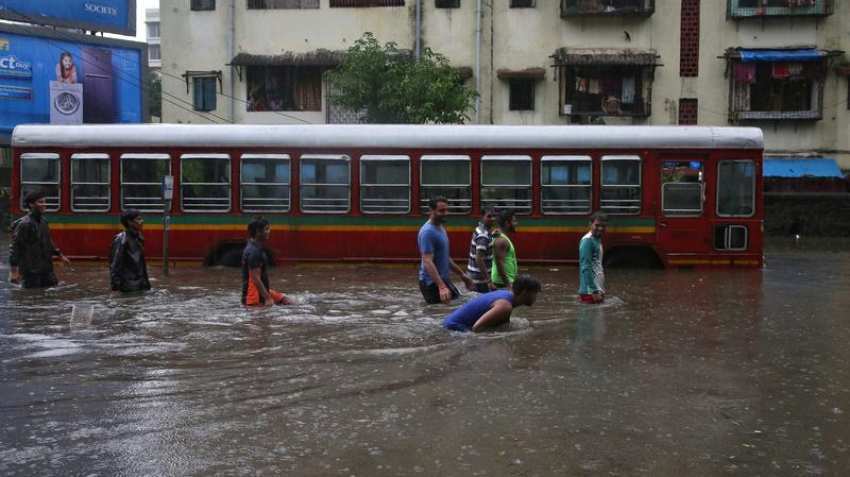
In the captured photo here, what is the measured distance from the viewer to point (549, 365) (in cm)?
875

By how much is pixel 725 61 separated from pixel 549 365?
24.1 metres

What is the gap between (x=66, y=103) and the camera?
3048 centimetres

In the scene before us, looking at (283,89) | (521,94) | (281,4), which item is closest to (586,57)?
(521,94)

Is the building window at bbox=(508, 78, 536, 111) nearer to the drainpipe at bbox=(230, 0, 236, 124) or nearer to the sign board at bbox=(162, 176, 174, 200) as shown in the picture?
the drainpipe at bbox=(230, 0, 236, 124)

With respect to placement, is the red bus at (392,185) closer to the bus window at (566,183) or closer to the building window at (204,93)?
the bus window at (566,183)

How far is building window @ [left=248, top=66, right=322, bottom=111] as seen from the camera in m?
31.1

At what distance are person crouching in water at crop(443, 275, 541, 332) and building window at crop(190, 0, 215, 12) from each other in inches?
955

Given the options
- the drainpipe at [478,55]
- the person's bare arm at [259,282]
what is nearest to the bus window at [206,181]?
the person's bare arm at [259,282]

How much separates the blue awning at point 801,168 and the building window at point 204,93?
18.1 metres

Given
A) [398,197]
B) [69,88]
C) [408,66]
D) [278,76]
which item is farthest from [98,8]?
[398,197]

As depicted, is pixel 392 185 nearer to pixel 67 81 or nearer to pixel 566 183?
pixel 566 183

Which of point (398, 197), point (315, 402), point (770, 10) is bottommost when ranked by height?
point (315, 402)

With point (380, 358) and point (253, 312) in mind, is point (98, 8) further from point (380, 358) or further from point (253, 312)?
point (380, 358)

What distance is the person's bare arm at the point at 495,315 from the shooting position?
9.66 metres
